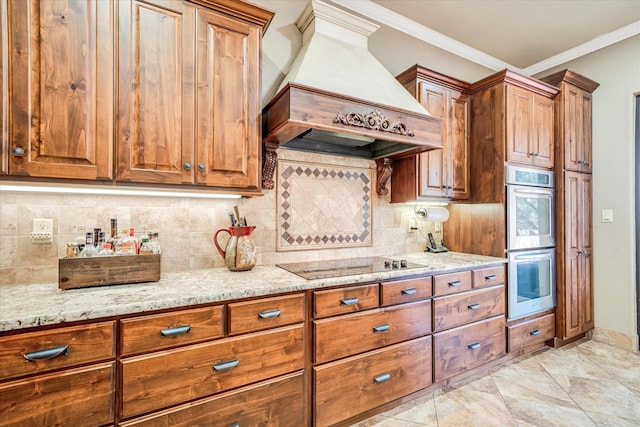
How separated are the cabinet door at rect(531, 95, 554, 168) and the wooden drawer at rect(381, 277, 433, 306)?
1.68 meters

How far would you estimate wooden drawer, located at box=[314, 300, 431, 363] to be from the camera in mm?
1654

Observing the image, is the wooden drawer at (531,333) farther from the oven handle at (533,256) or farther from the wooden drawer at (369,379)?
the wooden drawer at (369,379)

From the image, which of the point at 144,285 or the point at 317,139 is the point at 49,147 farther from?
the point at 317,139

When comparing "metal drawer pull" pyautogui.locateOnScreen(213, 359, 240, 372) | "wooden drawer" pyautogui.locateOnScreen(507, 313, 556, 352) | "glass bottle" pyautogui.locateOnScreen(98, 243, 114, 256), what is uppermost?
"glass bottle" pyautogui.locateOnScreen(98, 243, 114, 256)

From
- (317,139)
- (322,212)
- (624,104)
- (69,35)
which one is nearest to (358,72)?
(317,139)

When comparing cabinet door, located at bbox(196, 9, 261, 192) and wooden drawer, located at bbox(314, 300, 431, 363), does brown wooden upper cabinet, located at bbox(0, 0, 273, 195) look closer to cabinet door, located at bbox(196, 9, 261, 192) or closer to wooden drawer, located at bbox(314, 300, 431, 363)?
cabinet door, located at bbox(196, 9, 261, 192)

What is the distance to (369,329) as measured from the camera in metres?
1.79

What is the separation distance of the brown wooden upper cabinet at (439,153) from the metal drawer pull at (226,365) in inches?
70.9

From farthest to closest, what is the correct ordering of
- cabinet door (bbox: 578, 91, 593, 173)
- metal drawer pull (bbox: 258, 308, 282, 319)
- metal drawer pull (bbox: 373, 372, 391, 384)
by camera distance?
cabinet door (bbox: 578, 91, 593, 173), metal drawer pull (bbox: 373, 372, 391, 384), metal drawer pull (bbox: 258, 308, 282, 319)

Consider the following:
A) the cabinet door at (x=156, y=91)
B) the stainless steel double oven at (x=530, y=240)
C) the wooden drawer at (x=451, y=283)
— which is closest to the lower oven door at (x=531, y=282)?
the stainless steel double oven at (x=530, y=240)

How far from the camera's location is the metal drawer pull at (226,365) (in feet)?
4.50

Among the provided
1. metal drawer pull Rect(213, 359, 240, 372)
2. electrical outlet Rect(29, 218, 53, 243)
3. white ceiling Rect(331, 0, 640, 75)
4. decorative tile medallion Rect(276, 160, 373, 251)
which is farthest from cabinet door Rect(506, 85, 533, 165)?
electrical outlet Rect(29, 218, 53, 243)

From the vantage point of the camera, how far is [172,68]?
1554 mm

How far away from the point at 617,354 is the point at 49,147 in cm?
446
